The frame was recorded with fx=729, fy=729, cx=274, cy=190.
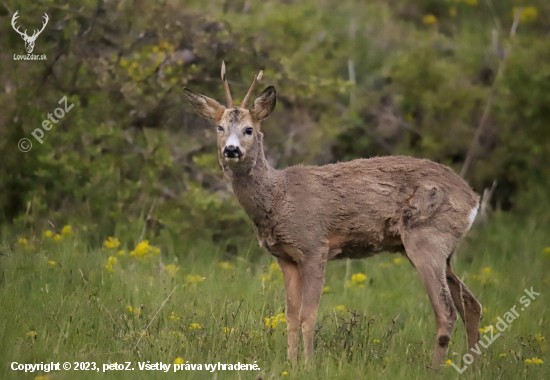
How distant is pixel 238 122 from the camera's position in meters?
5.96

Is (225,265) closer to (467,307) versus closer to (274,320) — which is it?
(274,320)

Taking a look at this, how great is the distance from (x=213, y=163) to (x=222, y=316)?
9.84ft

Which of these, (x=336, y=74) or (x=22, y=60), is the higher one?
(x=336, y=74)

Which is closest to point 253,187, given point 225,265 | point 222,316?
point 222,316

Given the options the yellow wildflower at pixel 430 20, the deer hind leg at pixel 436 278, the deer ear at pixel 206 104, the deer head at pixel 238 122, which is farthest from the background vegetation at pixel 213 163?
the deer ear at pixel 206 104

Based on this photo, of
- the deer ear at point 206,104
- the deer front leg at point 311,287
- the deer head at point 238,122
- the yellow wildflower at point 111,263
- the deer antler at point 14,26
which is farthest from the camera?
the deer antler at point 14,26

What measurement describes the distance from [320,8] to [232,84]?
521cm

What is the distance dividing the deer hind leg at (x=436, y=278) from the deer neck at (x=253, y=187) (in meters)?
1.20

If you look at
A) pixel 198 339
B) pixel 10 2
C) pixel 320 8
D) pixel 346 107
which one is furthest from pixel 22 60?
pixel 320 8

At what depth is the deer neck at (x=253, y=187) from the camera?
6008 millimetres

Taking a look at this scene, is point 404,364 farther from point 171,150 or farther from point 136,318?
point 171,150

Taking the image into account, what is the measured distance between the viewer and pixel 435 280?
6.02 metres

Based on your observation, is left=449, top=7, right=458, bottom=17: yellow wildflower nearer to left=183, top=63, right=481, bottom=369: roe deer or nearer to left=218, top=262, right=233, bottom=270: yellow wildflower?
left=218, top=262, right=233, bottom=270: yellow wildflower

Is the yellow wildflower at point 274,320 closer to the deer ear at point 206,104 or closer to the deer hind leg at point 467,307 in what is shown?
the deer hind leg at point 467,307
